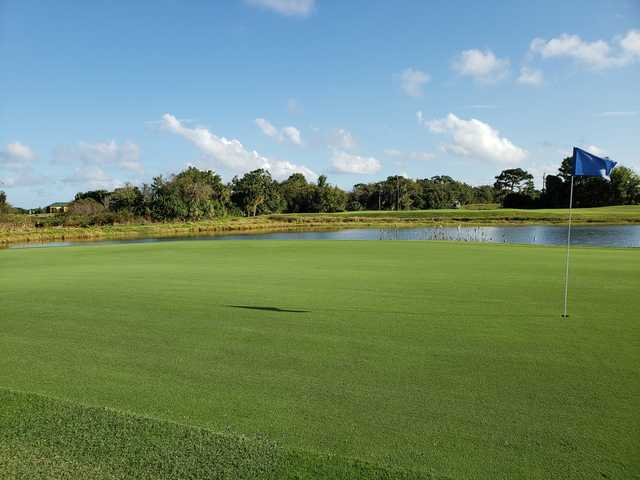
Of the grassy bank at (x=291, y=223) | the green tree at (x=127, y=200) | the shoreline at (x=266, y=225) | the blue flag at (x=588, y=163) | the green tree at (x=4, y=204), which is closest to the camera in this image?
the blue flag at (x=588, y=163)

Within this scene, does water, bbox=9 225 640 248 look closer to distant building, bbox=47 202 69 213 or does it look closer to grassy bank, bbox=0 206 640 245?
grassy bank, bbox=0 206 640 245

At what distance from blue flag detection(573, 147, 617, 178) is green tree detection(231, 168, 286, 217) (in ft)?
240

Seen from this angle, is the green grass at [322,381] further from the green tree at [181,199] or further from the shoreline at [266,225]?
the green tree at [181,199]

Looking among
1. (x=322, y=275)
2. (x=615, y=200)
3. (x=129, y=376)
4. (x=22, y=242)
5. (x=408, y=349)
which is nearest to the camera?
Result: (x=129, y=376)

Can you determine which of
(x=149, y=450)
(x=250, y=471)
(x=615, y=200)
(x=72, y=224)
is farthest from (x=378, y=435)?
(x=615, y=200)

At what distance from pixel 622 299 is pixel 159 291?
27.0 feet

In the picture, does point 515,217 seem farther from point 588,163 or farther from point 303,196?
point 588,163

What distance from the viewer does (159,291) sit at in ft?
30.2

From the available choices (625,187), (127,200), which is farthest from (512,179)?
(127,200)

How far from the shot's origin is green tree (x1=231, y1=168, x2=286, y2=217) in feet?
260

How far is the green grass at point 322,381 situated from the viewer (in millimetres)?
3244

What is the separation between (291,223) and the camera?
64.8m

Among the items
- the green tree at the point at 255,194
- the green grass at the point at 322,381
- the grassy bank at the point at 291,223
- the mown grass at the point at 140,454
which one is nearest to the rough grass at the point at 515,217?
the grassy bank at the point at 291,223

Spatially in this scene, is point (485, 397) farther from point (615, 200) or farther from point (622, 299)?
point (615, 200)
